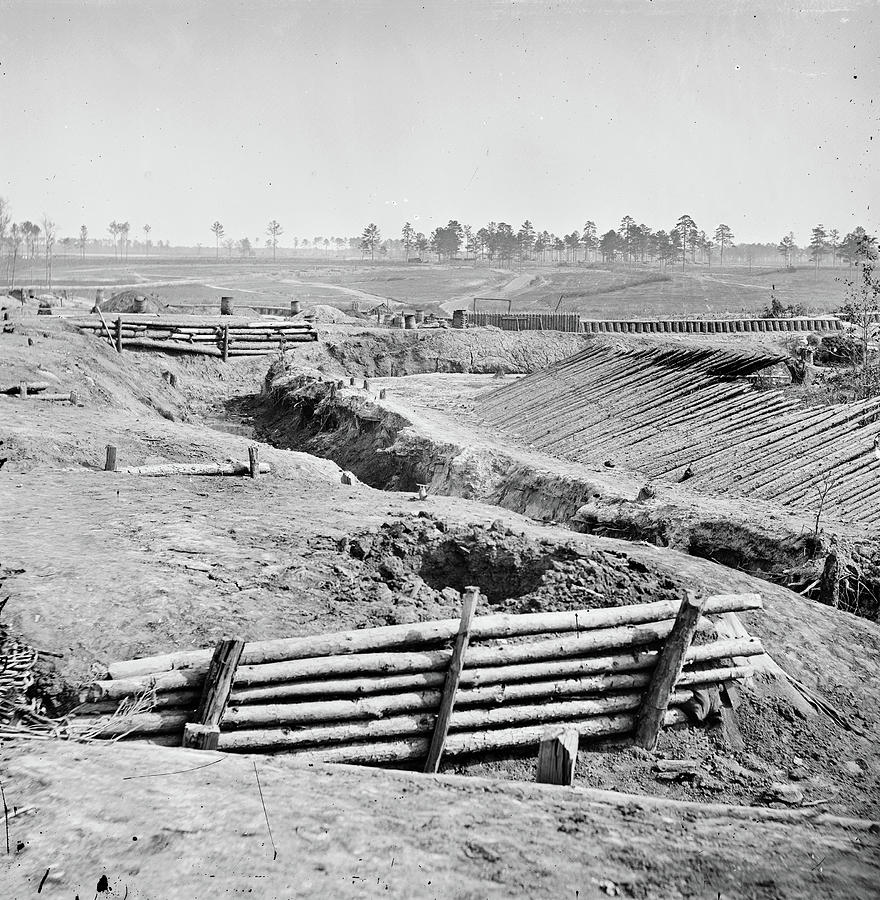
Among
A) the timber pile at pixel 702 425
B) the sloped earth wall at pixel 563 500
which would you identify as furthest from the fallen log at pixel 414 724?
the timber pile at pixel 702 425

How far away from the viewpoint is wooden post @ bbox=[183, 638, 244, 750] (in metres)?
5.42

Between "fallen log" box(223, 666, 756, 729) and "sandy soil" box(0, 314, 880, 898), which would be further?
"fallen log" box(223, 666, 756, 729)

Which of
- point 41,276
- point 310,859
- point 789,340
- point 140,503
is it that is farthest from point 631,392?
point 41,276

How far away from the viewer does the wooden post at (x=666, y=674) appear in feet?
21.5

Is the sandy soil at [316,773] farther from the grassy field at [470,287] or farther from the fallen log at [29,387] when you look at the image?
the grassy field at [470,287]

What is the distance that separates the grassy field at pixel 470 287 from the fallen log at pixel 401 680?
46059mm

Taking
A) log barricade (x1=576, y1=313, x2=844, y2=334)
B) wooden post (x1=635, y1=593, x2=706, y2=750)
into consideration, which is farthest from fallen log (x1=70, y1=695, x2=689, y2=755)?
log barricade (x1=576, y1=313, x2=844, y2=334)

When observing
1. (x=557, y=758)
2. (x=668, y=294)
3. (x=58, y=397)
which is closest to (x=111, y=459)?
(x=58, y=397)

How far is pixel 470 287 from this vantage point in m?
84.2

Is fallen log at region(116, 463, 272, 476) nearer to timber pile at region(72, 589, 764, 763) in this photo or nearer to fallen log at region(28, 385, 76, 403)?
timber pile at region(72, 589, 764, 763)

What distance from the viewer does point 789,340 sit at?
31.7m

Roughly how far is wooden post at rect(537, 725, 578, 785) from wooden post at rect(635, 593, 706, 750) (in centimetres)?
147

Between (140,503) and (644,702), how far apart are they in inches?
222

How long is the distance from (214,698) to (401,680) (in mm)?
1258
